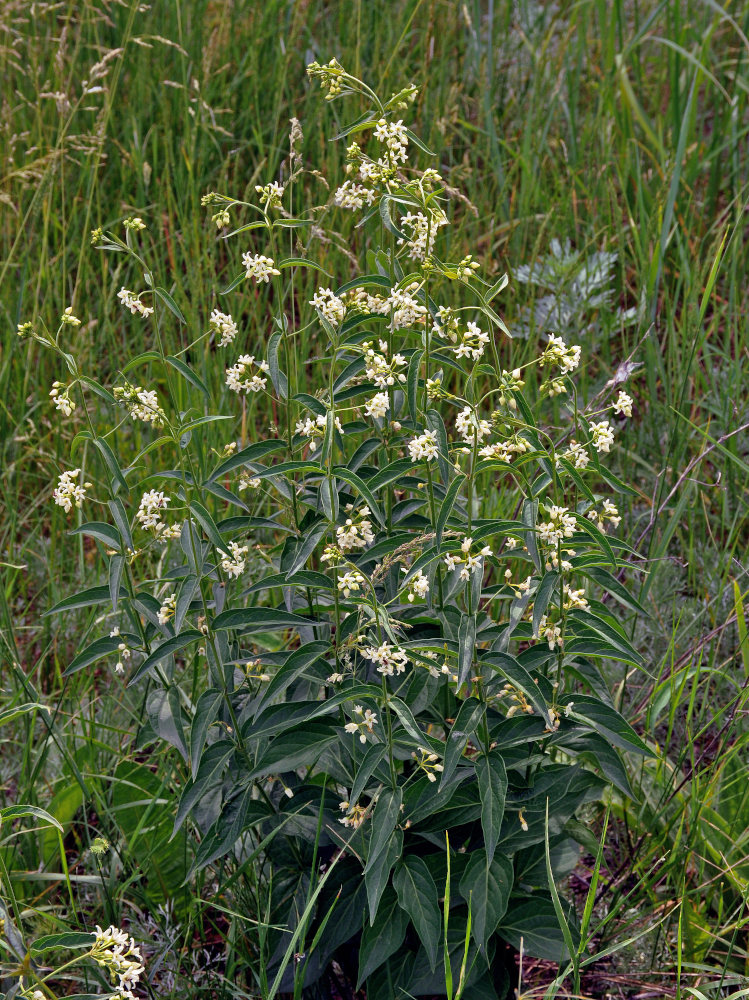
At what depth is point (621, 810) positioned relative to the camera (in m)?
1.94

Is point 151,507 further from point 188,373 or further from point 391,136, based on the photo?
point 391,136

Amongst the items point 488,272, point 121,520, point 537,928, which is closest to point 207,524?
point 121,520

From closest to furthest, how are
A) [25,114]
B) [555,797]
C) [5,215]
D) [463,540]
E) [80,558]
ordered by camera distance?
[463,540]
[555,797]
[80,558]
[5,215]
[25,114]

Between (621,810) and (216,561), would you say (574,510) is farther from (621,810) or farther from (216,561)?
(621,810)

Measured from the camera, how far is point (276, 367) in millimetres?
1454

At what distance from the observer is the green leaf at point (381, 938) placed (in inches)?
55.7

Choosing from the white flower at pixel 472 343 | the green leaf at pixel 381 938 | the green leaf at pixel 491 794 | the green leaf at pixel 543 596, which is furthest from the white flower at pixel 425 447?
the green leaf at pixel 381 938

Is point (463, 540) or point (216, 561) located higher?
point (463, 540)

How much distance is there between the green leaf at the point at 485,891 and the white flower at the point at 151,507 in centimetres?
70

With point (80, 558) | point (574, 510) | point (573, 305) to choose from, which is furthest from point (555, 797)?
point (573, 305)

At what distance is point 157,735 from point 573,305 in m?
1.77

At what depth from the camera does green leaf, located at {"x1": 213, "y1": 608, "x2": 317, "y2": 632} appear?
1.45 m

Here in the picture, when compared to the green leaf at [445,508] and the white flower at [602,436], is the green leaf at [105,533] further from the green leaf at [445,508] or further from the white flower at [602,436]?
the white flower at [602,436]

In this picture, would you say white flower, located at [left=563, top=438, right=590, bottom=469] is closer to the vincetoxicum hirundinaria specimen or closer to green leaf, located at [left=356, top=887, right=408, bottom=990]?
the vincetoxicum hirundinaria specimen
